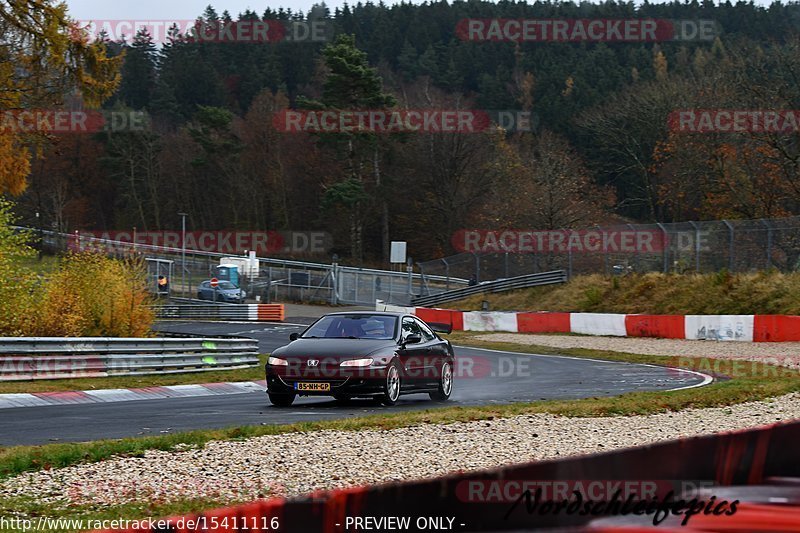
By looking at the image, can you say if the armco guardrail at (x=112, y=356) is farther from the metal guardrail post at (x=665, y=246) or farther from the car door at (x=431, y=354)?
the metal guardrail post at (x=665, y=246)

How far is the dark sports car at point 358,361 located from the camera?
14.0 metres

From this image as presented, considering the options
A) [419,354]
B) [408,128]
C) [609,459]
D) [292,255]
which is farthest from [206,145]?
[609,459]

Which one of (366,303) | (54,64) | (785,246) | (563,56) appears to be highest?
(563,56)

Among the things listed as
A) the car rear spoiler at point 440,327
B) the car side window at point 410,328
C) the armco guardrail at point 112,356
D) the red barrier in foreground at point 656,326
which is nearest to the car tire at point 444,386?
the car rear spoiler at point 440,327

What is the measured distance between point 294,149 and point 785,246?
67.1 m

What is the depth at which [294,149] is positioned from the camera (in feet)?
309

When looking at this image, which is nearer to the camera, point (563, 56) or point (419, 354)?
point (419, 354)

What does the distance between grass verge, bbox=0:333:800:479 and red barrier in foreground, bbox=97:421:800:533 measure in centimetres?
515

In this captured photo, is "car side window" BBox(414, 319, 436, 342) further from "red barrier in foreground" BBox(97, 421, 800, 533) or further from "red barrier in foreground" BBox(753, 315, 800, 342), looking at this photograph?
"red barrier in foreground" BBox(753, 315, 800, 342)

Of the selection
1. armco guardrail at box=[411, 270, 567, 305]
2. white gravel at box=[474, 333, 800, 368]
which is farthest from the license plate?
armco guardrail at box=[411, 270, 567, 305]

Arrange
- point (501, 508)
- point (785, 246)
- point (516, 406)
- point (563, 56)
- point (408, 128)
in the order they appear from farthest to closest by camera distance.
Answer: point (563, 56)
point (408, 128)
point (785, 246)
point (516, 406)
point (501, 508)

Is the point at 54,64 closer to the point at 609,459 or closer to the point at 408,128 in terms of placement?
the point at 609,459

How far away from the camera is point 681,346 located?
93.4 feet

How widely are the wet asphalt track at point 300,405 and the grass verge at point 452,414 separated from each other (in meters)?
1.16
